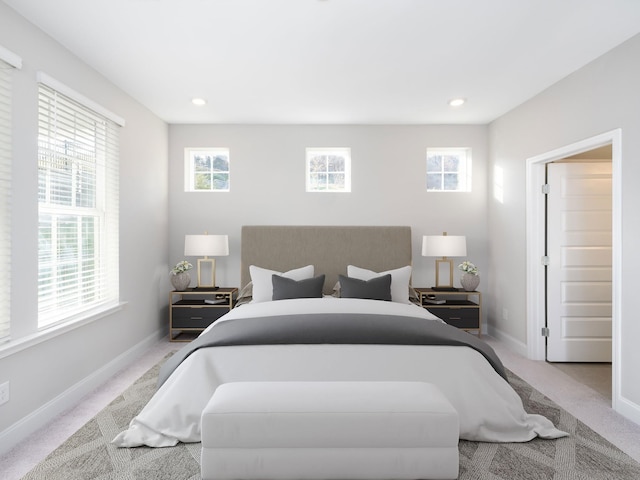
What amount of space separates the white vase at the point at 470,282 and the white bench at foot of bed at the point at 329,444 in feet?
9.62

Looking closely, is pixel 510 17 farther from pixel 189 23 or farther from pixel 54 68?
pixel 54 68

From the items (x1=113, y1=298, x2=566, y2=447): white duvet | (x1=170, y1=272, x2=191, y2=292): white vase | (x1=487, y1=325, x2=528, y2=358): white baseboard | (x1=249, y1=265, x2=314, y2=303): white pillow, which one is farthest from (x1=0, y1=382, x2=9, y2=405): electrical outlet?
(x1=487, y1=325, x2=528, y2=358): white baseboard

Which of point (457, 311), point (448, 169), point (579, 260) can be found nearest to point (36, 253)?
point (457, 311)

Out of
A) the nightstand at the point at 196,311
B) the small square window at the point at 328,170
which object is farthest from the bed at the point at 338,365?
the small square window at the point at 328,170

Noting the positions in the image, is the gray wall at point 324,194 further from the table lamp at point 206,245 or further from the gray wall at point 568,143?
the gray wall at point 568,143

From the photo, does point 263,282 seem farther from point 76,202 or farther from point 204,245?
point 76,202

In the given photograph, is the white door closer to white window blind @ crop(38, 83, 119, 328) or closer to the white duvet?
the white duvet

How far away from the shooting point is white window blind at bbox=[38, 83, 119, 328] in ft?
8.89

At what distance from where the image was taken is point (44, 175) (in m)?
2.70

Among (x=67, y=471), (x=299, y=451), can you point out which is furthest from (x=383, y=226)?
(x=67, y=471)

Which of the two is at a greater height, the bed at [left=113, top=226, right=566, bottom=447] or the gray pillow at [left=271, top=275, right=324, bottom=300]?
the gray pillow at [left=271, top=275, right=324, bottom=300]

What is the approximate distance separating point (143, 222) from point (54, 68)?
1.75 metres

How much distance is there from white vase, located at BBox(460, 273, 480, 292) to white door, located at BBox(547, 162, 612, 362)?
2.59ft

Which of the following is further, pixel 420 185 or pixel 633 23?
pixel 420 185
